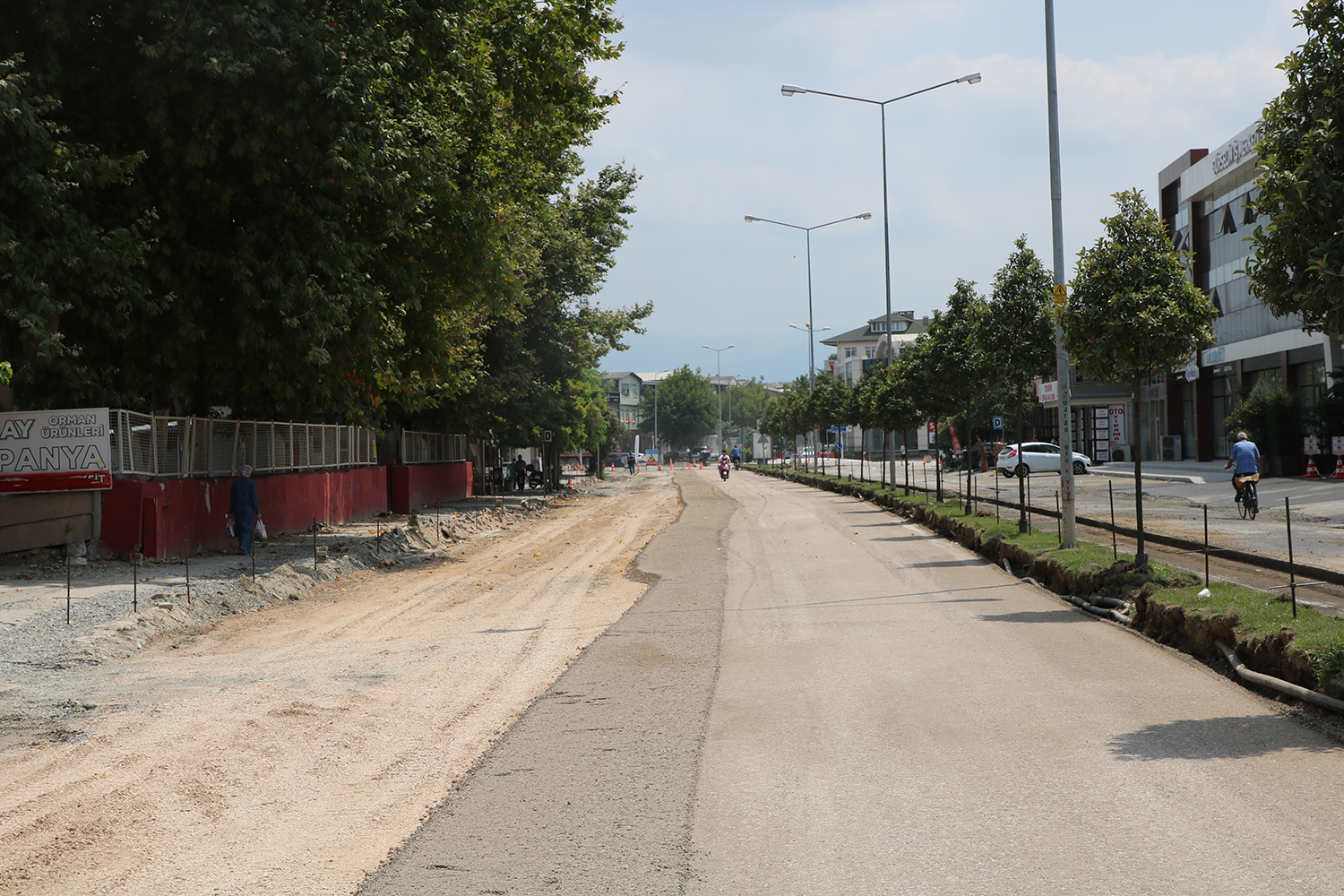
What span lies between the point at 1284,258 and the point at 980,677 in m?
3.88

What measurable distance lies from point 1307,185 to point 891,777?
16.6 ft

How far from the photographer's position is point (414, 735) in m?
7.52

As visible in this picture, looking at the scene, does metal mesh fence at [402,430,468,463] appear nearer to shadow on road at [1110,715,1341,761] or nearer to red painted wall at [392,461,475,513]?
red painted wall at [392,461,475,513]

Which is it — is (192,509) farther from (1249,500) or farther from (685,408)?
(685,408)

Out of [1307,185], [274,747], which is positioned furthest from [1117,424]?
[274,747]

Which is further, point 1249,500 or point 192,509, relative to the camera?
point 1249,500

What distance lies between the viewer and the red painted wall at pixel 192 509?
709 inches

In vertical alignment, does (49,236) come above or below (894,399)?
above

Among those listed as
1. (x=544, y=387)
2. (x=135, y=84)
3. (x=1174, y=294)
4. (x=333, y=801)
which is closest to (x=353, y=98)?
(x=135, y=84)

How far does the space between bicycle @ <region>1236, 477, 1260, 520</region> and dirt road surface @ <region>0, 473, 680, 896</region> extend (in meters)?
15.8

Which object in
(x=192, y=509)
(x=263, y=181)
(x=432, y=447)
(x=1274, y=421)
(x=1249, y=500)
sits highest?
(x=263, y=181)

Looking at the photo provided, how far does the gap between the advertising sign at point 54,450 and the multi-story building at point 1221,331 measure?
3889 cm

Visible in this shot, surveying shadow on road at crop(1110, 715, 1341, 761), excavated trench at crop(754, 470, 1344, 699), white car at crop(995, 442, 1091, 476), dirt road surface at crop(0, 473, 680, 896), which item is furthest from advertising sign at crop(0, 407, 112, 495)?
white car at crop(995, 442, 1091, 476)

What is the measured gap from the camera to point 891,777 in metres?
6.19
